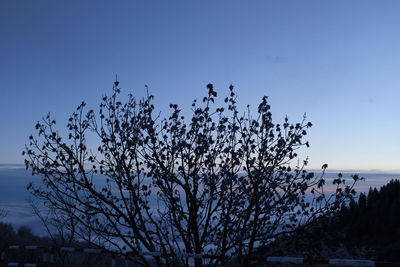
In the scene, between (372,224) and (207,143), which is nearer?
(207,143)

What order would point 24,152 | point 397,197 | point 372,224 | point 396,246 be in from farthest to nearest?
point 397,197 → point 372,224 → point 396,246 → point 24,152

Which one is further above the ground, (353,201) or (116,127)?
(116,127)

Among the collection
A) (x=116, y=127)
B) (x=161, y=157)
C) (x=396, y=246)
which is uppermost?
(x=116, y=127)

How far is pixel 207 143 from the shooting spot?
9086 mm

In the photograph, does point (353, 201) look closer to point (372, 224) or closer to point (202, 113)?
point (202, 113)

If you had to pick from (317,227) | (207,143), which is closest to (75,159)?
(207,143)

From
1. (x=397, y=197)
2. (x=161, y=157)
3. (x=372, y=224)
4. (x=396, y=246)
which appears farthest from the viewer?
(x=397, y=197)

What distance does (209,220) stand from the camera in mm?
9469

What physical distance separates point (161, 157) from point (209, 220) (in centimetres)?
176

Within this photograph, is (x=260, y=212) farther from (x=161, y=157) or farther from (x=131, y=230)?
(x=131, y=230)

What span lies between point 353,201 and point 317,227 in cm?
99

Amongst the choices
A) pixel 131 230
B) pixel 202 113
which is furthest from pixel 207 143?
pixel 131 230

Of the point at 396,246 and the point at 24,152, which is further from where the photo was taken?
the point at 396,246

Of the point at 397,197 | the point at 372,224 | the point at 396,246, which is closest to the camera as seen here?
the point at 396,246
